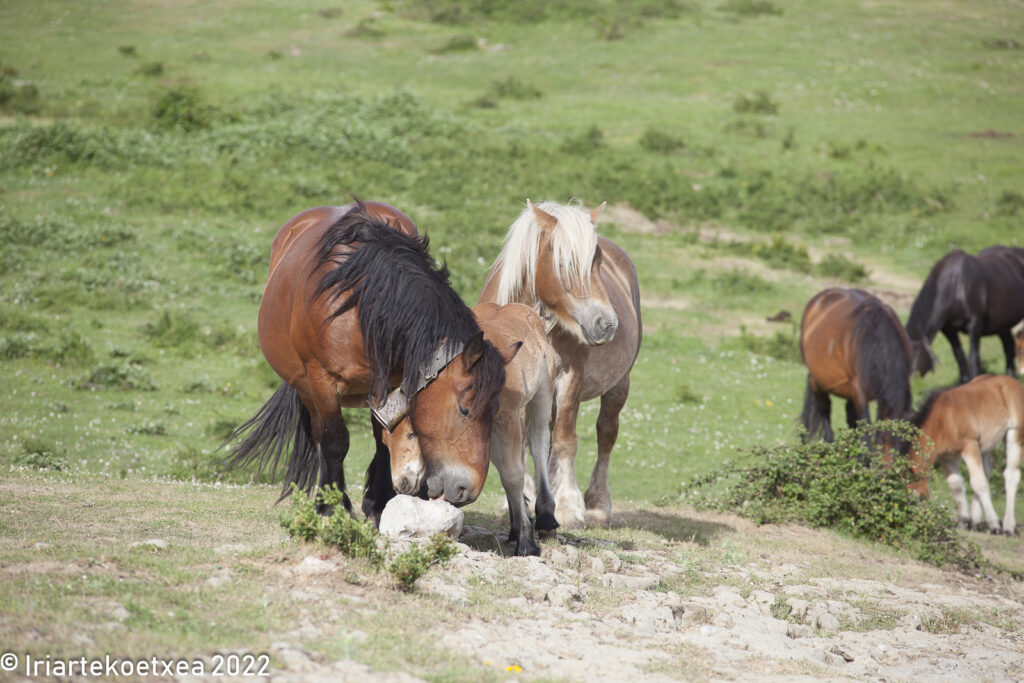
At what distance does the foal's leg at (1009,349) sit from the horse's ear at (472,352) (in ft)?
46.1

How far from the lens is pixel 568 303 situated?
248 inches

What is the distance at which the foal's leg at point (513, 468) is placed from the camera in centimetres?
552

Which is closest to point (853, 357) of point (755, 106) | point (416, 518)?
point (416, 518)

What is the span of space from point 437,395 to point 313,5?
38.1 m

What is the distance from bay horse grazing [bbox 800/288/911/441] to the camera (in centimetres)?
1049

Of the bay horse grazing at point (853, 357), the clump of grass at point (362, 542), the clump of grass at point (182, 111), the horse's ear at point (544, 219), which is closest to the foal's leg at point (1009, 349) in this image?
the bay horse grazing at point (853, 357)

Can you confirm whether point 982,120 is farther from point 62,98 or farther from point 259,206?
point 62,98

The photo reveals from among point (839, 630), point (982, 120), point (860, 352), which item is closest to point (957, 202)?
point (982, 120)

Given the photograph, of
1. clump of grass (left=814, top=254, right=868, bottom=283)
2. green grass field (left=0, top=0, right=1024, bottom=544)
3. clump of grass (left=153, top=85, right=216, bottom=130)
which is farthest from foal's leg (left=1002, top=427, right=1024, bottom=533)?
clump of grass (left=153, top=85, right=216, bottom=130)

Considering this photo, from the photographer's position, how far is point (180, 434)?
426 inches

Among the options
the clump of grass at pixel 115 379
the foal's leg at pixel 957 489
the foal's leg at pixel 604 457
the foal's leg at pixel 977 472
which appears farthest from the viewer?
the clump of grass at pixel 115 379

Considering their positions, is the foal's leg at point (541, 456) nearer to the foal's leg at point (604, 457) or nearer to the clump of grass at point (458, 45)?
the foal's leg at point (604, 457)

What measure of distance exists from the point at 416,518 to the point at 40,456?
522 centimetres

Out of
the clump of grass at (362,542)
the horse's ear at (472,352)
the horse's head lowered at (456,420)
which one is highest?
the horse's ear at (472,352)
